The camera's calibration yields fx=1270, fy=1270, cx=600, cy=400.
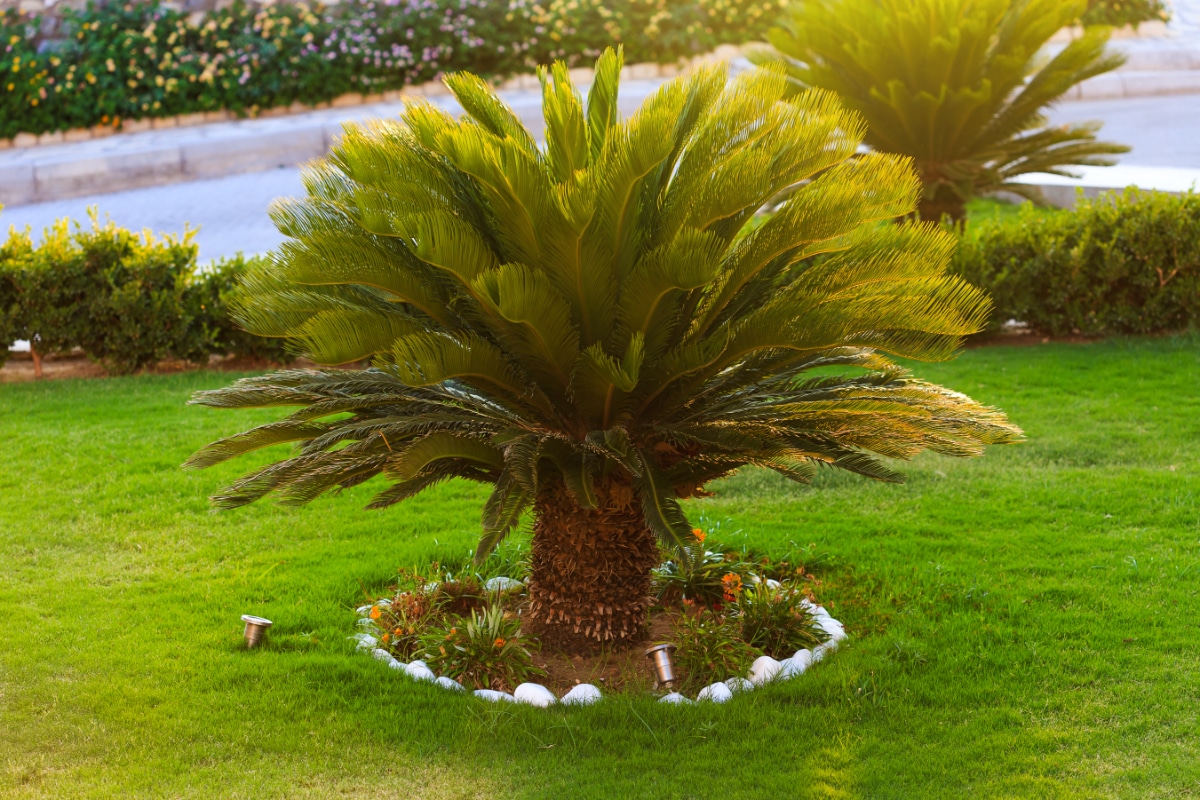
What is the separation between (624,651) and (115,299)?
18.8 feet

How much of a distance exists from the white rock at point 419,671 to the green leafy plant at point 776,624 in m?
1.31

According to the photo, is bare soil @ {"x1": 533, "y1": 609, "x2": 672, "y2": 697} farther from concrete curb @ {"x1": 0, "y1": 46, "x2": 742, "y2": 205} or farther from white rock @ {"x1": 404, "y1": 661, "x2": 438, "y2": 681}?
concrete curb @ {"x1": 0, "y1": 46, "x2": 742, "y2": 205}

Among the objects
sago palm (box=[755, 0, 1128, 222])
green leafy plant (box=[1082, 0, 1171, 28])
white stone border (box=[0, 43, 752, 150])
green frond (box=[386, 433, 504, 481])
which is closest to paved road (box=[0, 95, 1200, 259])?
white stone border (box=[0, 43, 752, 150])

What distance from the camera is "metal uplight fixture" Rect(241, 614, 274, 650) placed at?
5293mm

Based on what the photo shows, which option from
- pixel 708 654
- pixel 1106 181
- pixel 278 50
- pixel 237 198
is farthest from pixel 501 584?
pixel 278 50

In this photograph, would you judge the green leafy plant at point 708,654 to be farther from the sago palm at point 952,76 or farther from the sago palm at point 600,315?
the sago palm at point 952,76

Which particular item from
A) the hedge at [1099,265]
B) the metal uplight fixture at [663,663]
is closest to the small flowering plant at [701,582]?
the metal uplight fixture at [663,663]

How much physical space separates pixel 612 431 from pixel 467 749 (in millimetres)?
1255

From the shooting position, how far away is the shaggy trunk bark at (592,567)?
510 cm

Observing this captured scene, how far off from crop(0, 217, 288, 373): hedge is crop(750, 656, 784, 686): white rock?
5619 mm

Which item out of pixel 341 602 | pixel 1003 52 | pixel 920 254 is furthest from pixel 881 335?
pixel 1003 52

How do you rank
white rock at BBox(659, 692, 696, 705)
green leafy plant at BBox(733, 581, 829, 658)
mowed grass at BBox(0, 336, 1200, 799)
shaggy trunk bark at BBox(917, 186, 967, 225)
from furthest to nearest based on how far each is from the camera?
1. shaggy trunk bark at BBox(917, 186, 967, 225)
2. green leafy plant at BBox(733, 581, 829, 658)
3. white rock at BBox(659, 692, 696, 705)
4. mowed grass at BBox(0, 336, 1200, 799)

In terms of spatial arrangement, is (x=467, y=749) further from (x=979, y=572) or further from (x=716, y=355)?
(x=979, y=572)

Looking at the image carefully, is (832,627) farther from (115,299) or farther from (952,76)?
(115,299)
